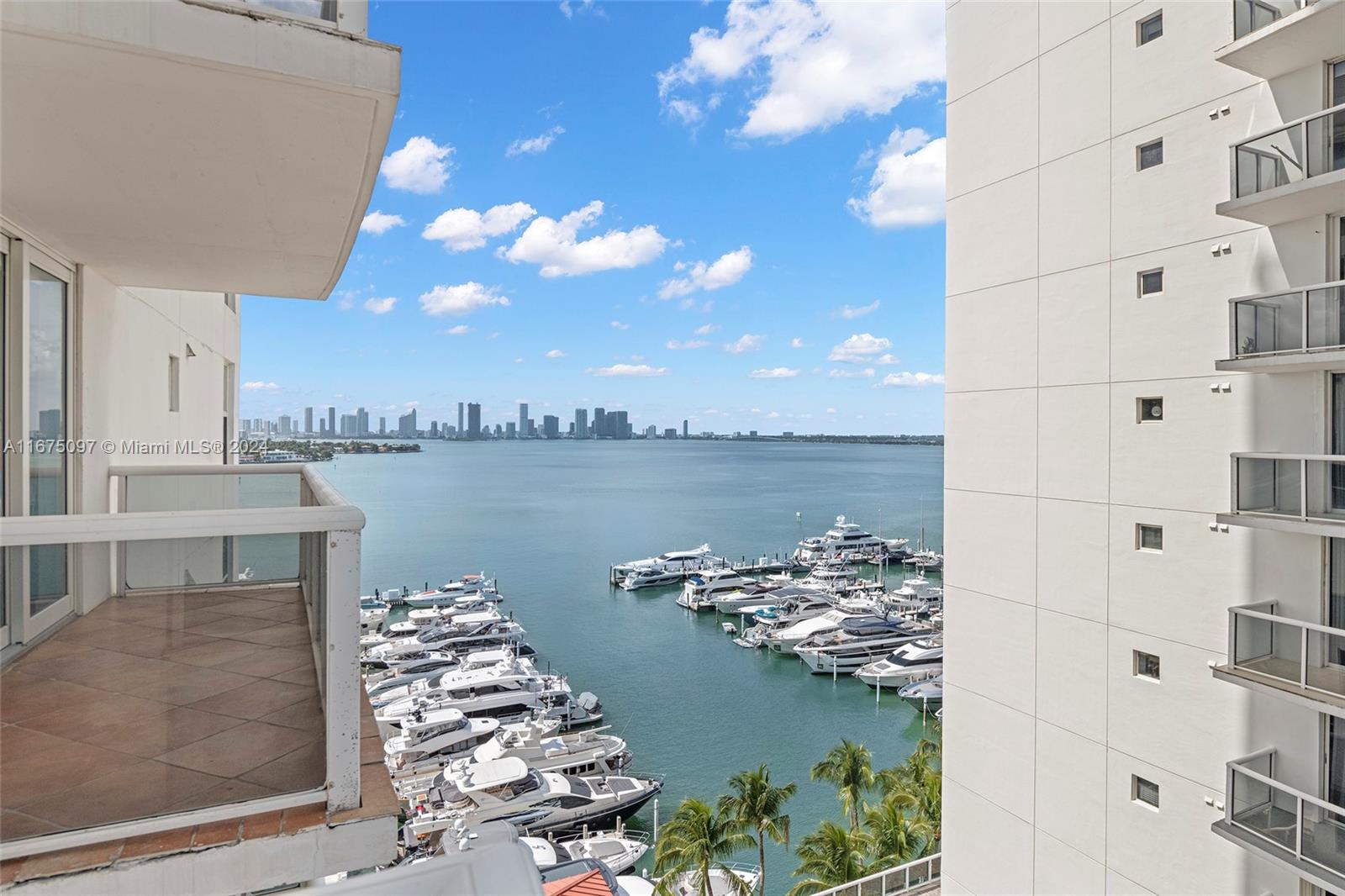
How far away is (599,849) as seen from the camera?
14.5 meters

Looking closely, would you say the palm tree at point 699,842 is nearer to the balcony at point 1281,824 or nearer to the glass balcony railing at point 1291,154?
the balcony at point 1281,824

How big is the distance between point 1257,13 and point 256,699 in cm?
669

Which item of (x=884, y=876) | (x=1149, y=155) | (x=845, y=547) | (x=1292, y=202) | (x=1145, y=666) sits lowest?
(x=845, y=547)

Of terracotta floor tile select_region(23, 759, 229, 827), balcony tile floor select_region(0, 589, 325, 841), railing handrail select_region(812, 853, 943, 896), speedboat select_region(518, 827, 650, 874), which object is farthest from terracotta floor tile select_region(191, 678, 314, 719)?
speedboat select_region(518, 827, 650, 874)

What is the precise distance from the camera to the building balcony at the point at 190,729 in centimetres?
177

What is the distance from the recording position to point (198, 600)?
2387 mm

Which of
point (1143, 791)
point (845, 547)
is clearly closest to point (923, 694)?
point (1143, 791)

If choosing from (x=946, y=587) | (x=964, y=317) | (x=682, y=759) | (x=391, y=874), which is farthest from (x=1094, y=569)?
(x=682, y=759)

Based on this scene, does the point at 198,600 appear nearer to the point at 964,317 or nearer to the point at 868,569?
the point at 964,317

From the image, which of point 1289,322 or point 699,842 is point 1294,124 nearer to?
point 1289,322

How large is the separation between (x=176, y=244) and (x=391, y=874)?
3.26 metres

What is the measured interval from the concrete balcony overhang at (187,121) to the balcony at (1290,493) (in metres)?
5.35

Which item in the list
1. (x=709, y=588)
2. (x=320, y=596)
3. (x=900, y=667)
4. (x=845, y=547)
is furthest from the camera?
(x=845, y=547)

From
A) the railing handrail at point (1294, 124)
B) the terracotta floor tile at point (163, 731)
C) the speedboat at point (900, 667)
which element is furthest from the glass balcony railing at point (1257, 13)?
the speedboat at point (900, 667)
